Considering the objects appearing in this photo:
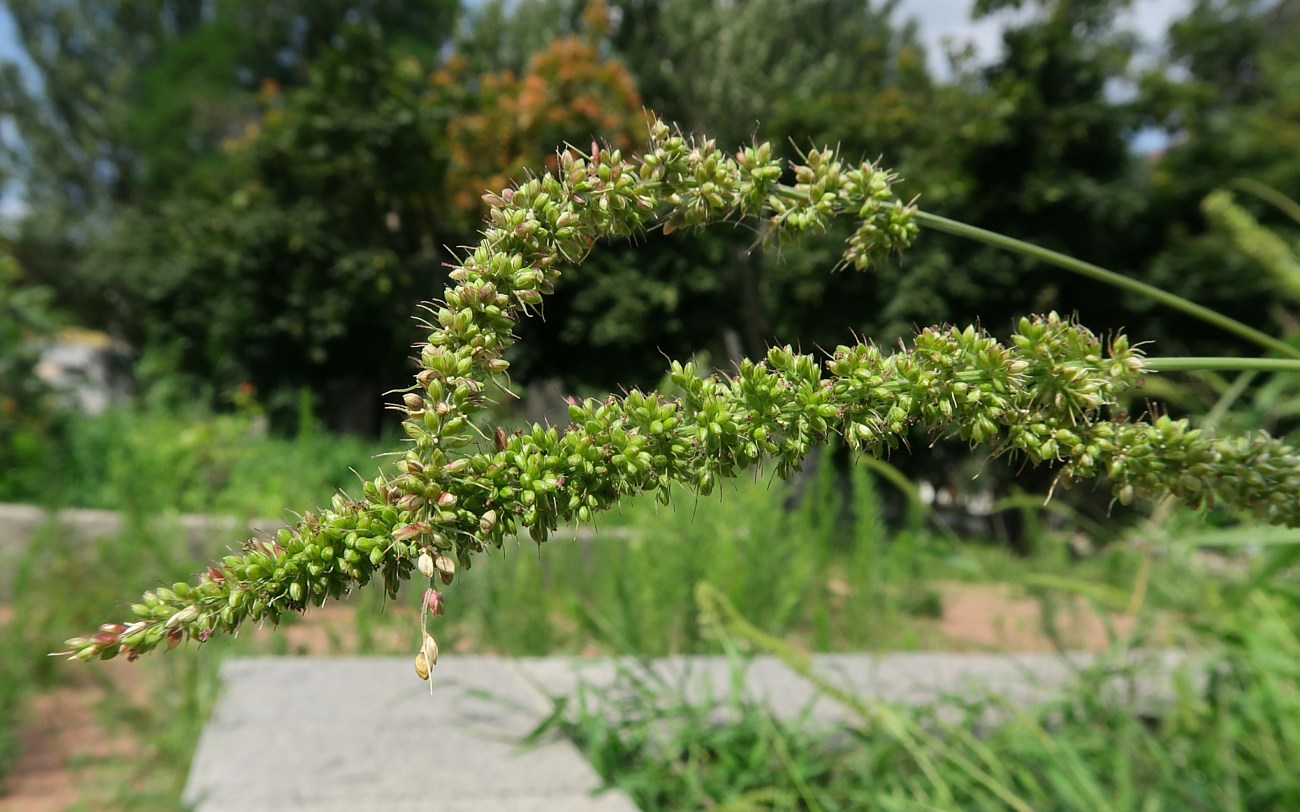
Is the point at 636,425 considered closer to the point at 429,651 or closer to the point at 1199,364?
the point at 429,651

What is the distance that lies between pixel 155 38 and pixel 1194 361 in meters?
31.4

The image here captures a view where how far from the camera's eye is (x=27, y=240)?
2408 centimetres

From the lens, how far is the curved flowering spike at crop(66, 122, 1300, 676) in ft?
1.91

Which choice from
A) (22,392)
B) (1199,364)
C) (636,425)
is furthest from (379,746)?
(22,392)

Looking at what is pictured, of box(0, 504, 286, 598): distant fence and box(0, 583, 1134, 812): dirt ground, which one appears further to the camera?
box(0, 504, 286, 598): distant fence

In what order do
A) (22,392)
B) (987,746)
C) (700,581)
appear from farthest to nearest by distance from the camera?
1. (22,392)
2. (700,581)
3. (987,746)

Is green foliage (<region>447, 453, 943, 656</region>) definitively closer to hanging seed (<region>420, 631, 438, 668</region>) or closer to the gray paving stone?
the gray paving stone

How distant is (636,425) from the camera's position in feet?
2.27

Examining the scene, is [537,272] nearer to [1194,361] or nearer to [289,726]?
[1194,361]

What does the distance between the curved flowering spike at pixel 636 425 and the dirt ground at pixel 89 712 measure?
6.90ft

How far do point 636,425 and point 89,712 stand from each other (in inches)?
154

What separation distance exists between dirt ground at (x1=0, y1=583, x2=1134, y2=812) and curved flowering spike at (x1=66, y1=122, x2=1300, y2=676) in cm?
210

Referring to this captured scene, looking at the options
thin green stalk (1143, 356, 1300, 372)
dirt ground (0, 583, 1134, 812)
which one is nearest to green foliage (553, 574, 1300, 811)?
dirt ground (0, 583, 1134, 812)

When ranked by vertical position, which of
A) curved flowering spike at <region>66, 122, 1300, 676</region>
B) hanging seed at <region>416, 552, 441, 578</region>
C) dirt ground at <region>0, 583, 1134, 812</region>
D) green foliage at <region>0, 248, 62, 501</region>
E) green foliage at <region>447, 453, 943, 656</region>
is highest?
green foliage at <region>0, 248, 62, 501</region>
